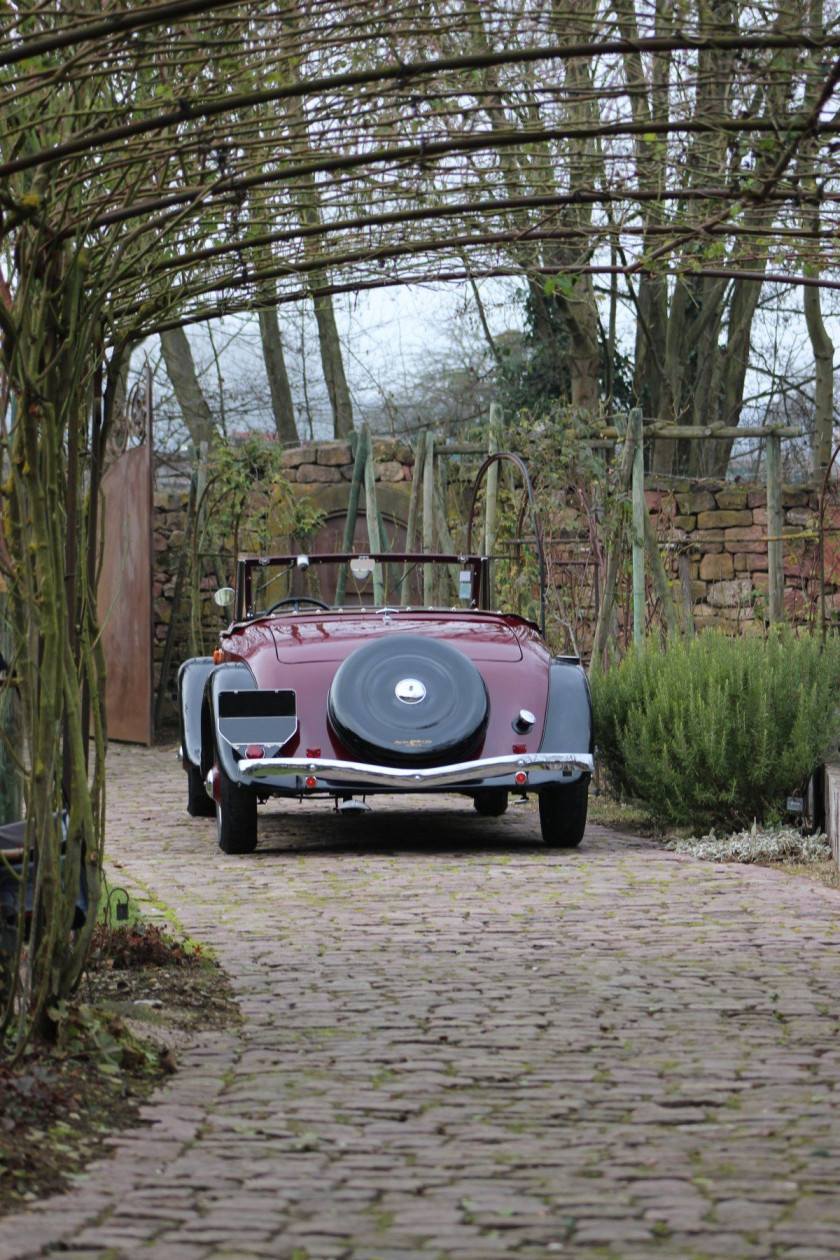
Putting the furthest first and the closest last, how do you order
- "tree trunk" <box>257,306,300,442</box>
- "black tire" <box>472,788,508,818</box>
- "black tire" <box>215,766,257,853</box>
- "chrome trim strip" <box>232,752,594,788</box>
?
"tree trunk" <box>257,306,300,442</box>
"black tire" <box>472,788,508,818</box>
"black tire" <box>215,766,257,853</box>
"chrome trim strip" <box>232,752,594,788</box>

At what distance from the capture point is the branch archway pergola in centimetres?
393

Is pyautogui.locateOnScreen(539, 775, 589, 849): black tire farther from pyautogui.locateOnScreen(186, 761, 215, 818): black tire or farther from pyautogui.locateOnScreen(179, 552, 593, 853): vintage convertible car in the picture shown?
pyautogui.locateOnScreen(186, 761, 215, 818): black tire

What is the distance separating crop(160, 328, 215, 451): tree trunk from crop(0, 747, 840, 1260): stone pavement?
16007 mm

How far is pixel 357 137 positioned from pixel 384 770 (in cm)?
369

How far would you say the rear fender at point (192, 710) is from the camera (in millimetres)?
9234

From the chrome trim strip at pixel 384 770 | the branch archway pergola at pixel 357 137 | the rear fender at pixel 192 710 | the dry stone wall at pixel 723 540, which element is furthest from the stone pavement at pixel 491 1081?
the dry stone wall at pixel 723 540

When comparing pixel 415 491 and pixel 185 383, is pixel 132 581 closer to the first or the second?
pixel 415 491

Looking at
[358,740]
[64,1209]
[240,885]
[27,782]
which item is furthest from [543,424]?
[64,1209]

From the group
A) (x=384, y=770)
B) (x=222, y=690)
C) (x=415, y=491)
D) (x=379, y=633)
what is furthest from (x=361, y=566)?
(x=415, y=491)

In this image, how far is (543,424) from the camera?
A: 1202cm

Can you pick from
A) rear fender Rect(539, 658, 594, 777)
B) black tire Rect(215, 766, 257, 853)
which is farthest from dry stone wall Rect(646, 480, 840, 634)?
black tire Rect(215, 766, 257, 853)

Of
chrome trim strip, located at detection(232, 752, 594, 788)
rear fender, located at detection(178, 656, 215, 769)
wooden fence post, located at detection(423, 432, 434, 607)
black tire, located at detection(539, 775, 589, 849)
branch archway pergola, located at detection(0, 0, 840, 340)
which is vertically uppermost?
branch archway pergola, located at detection(0, 0, 840, 340)

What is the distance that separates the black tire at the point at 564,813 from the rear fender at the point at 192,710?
1979 mm

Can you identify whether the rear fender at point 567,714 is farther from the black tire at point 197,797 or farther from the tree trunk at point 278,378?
the tree trunk at point 278,378
